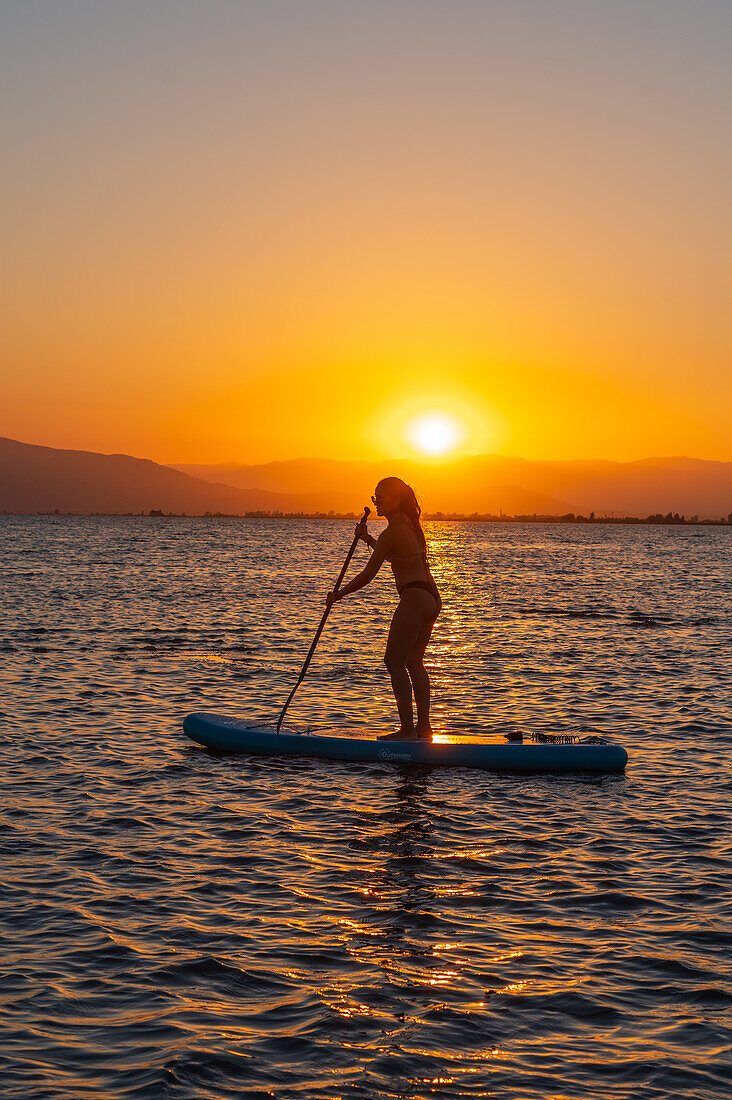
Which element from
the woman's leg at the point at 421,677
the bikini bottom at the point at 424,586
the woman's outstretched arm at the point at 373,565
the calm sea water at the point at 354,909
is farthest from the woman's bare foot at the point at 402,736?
the woman's outstretched arm at the point at 373,565

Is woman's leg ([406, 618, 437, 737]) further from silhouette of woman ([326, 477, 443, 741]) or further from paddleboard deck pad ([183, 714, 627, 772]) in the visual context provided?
paddleboard deck pad ([183, 714, 627, 772])

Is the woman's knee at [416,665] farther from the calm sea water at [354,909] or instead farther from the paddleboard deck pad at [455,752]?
the calm sea water at [354,909]

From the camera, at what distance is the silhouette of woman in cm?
1256

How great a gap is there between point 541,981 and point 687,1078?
4.13 ft

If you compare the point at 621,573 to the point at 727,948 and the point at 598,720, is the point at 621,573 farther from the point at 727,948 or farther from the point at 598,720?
the point at 727,948

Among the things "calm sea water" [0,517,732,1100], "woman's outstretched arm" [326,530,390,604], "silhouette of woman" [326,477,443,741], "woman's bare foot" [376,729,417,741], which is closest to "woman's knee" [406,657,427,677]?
"silhouette of woman" [326,477,443,741]

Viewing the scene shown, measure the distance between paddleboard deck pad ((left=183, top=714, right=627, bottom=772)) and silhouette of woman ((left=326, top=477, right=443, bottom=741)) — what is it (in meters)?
0.49

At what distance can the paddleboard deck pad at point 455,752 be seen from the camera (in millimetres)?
12656

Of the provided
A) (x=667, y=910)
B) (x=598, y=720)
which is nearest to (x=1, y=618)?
(x=598, y=720)

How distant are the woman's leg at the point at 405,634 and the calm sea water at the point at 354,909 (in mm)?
1054

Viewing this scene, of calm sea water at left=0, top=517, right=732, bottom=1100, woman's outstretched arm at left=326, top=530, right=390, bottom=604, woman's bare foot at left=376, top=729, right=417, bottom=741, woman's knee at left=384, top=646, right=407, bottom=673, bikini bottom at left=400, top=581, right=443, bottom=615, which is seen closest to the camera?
calm sea water at left=0, top=517, right=732, bottom=1100

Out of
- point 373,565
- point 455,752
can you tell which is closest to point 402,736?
point 455,752

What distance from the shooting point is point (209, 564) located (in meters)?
75.4

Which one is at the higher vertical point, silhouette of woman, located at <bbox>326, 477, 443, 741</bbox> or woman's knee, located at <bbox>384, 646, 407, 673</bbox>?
silhouette of woman, located at <bbox>326, 477, 443, 741</bbox>
